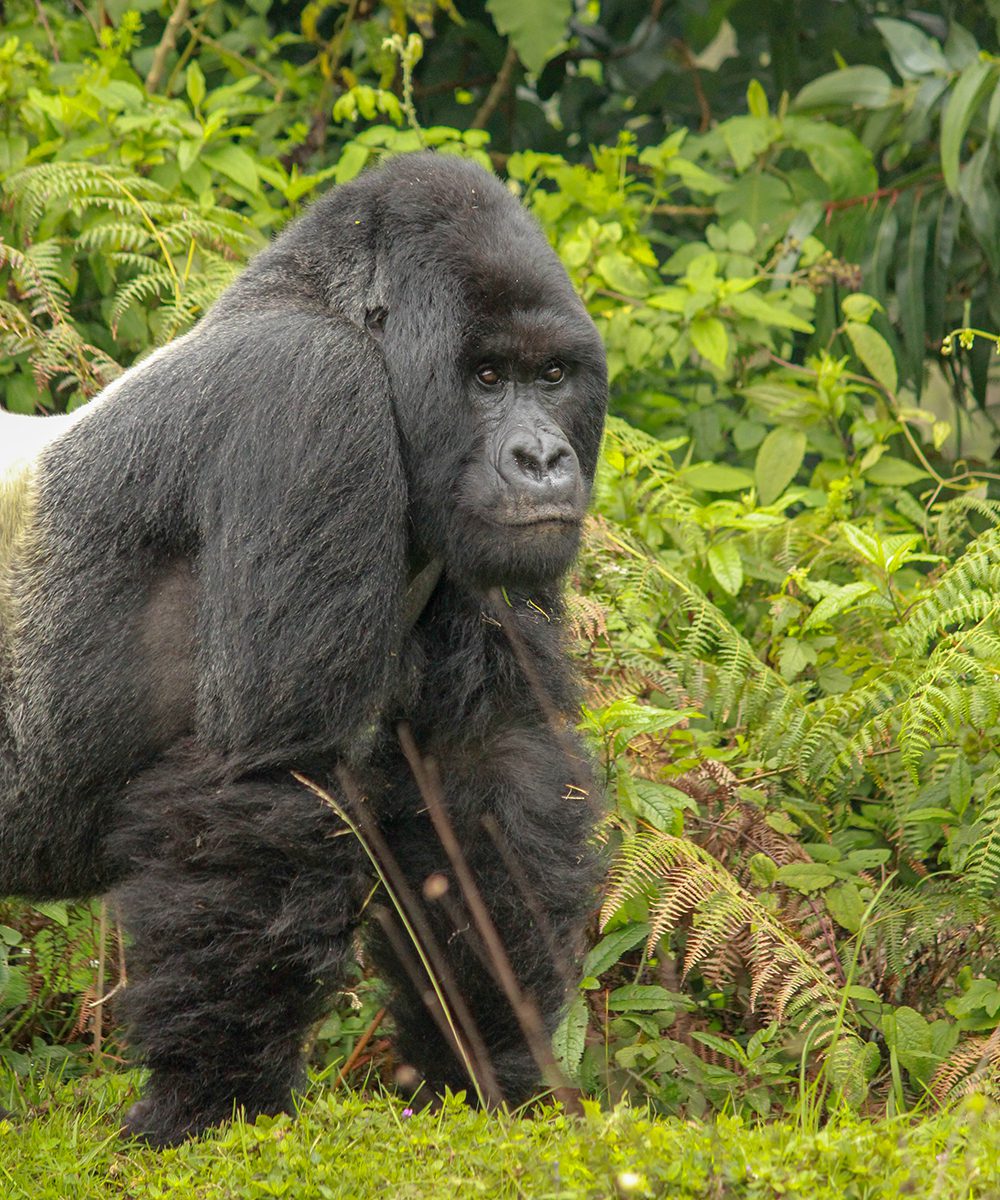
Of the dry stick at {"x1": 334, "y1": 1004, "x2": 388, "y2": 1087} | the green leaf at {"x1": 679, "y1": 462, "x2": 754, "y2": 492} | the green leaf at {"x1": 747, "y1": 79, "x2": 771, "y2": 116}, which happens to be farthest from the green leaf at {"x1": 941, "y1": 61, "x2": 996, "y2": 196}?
the dry stick at {"x1": 334, "y1": 1004, "x2": 388, "y2": 1087}

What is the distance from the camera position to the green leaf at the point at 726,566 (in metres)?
4.07

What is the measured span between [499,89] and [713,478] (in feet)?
7.61

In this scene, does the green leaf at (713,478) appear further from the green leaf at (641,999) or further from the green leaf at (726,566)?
the green leaf at (641,999)

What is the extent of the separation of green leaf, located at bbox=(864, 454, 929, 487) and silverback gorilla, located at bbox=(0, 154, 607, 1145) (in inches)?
65.7

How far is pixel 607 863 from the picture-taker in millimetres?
3176

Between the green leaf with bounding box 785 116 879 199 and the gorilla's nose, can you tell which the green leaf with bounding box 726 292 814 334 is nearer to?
the green leaf with bounding box 785 116 879 199

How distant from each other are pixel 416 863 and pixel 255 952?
17.3 inches

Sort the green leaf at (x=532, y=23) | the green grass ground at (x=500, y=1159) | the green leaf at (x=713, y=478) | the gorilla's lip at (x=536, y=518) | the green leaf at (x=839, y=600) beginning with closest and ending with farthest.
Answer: the green grass ground at (x=500, y=1159) < the gorilla's lip at (x=536, y=518) < the green leaf at (x=839, y=600) < the green leaf at (x=713, y=478) < the green leaf at (x=532, y=23)

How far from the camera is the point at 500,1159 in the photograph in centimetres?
241

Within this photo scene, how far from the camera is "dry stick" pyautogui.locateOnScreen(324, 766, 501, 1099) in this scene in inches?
119

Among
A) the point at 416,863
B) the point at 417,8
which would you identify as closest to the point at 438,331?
the point at 416,863

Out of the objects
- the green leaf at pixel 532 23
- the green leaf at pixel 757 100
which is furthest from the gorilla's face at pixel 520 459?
the green leaf at pixel 757 100

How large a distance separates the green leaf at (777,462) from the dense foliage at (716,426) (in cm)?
2

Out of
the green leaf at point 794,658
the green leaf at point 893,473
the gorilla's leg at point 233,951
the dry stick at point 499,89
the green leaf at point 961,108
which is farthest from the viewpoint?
the dry stick at point 499,89
